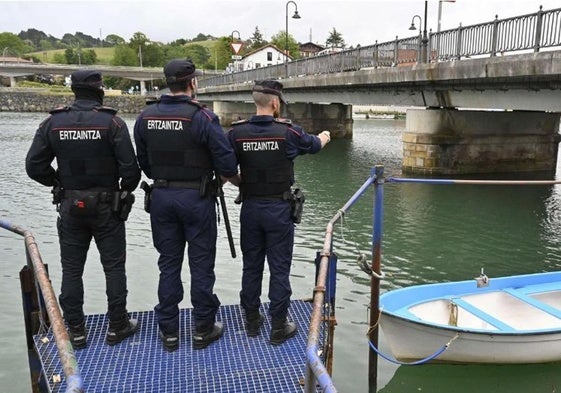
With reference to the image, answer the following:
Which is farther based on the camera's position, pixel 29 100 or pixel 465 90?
pixel 29 100

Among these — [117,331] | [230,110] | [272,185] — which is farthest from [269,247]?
[230,110]

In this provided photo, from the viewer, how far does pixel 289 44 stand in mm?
116500

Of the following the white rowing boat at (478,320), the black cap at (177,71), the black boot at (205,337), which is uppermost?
the black cap at (177,71)

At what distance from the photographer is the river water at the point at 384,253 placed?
240 inches

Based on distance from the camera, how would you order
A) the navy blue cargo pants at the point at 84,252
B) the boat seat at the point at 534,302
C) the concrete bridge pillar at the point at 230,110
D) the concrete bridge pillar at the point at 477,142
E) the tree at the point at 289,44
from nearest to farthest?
the navy blue cargo pants at the point at 84,252 → the boat seat at the point at 534,302 → the concrete bridge pillar at the point at 477,142 → the concrete bridge pillar at the point at 230,110 → the tree at the point at 289,44

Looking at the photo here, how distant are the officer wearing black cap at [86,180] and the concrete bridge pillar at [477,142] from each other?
707 inches

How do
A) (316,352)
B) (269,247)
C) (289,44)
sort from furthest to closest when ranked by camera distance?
(289,44) < (269,247) < (316,352)

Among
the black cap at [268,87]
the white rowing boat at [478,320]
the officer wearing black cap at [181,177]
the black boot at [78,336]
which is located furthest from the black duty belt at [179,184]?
the white rowing boat at [478,320]

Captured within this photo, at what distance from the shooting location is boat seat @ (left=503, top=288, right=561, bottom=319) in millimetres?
6242

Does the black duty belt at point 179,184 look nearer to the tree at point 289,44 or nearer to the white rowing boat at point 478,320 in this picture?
the white rowing boat at point 478,320

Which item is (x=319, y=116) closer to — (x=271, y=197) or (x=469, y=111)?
(x=469, y=111)

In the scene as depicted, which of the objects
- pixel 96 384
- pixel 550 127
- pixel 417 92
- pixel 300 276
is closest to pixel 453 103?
pixel 417 92

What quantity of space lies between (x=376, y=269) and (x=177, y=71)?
9.43ft

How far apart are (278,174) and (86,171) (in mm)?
1603
